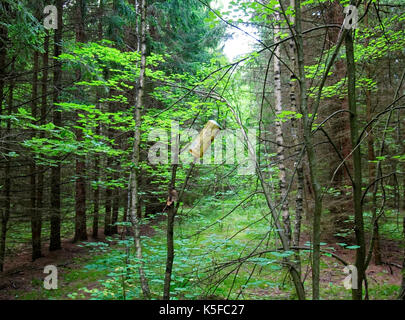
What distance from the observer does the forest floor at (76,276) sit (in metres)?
6.05

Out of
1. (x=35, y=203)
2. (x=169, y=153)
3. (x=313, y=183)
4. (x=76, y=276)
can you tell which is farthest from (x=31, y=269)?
(x=313, y=183)

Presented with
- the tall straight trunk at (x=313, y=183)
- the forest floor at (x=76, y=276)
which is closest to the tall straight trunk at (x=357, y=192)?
the tall straight trunk at (x=313, y=183)

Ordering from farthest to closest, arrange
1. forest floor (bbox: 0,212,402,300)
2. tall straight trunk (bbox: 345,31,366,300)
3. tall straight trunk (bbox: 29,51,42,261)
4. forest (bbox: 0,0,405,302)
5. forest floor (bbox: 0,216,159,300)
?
tall straight trunk (bbox: 29,51,42,261) → forest floor (bbox: 0,216,159,300) → forest floor (bbox: 0,212,402,300) → forest (bbox: 0,0,405,302) → tall straight trunk (bbox: 345,31,366,300)

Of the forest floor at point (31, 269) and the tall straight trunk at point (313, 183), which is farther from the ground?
the tall straight trunk at point (313, 183)

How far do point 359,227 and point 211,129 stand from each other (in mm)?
1307

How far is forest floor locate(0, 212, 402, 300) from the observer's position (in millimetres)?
6055

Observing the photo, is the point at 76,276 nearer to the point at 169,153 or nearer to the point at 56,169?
the point at 56,169

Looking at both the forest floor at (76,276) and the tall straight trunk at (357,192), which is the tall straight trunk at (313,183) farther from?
the forest floor at (76,276)

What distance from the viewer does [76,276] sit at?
7.16 m

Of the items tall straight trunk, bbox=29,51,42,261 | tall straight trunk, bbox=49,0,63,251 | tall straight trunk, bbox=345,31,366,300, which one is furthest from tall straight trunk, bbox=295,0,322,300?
tall straight trunk, bbox=29,51,42,261

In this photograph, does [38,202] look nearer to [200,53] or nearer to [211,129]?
[211,129]

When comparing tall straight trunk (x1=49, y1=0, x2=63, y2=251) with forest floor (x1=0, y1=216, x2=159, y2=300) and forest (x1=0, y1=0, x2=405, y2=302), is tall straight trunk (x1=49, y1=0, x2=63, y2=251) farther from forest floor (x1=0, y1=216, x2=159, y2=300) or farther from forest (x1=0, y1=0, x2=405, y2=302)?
forest floor (x1=0, y1=216, x2=159, y2=300)
